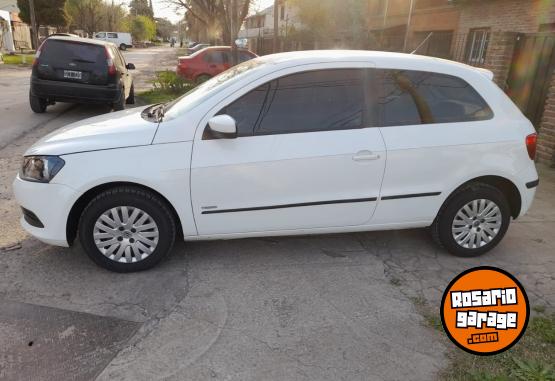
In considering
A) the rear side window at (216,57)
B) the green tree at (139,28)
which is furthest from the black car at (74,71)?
the green tree at (139,28)

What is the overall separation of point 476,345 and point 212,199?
2.02 metres

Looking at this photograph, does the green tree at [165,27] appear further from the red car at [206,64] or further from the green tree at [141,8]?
the red car at [206,64]

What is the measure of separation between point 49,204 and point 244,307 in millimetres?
1620

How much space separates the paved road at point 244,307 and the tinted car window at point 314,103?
46.0 inches

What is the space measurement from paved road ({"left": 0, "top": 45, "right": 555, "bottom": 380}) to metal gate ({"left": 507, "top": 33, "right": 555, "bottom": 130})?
155 inches

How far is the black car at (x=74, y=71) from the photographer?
878 centimetres

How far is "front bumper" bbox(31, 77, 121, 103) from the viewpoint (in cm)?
889

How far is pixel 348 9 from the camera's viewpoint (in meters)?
26.6

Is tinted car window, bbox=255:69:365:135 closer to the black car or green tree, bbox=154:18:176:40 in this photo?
the black car

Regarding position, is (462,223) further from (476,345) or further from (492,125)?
(476,345)

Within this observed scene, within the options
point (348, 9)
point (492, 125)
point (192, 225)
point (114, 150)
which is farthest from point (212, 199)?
point (348, 9)

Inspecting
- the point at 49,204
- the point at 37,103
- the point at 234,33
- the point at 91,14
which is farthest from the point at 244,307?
the point at 91,14

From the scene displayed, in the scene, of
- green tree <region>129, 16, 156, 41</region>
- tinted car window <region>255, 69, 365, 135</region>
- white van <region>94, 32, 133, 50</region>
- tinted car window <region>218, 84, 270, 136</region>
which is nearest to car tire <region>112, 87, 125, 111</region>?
tinted car window <region>218, 84, 270, 136</region>

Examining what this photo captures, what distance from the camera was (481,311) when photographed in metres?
2.50
